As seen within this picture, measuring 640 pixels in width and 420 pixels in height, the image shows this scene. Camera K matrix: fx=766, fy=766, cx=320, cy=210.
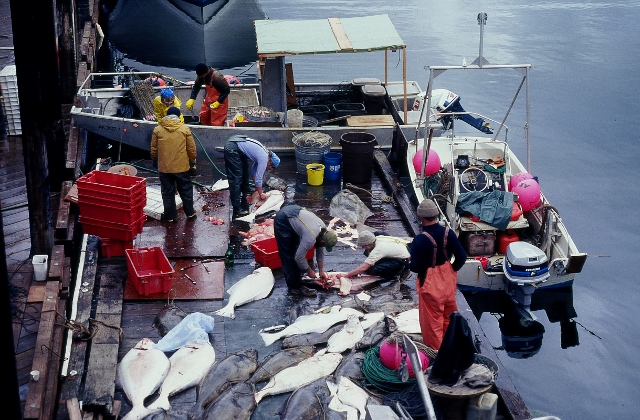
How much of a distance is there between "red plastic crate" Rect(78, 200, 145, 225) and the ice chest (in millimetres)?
5490

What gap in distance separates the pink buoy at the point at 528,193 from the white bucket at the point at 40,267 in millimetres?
7627

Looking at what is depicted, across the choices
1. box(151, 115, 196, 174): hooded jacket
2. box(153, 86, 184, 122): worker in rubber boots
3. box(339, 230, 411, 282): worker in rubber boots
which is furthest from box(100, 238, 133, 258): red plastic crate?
box(153, 86, 184, 122): worker in rubber boots

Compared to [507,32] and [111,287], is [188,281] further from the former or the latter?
[507,32]

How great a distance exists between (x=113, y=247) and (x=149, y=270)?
2.14ft

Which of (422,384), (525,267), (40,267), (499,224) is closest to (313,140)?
(499,224)

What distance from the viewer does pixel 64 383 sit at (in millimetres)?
7375

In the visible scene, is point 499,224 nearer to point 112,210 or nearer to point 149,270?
point 149,270

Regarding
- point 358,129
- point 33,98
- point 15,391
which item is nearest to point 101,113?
point 358,129

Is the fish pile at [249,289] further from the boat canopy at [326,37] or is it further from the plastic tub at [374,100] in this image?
the plastic tub at [374,100]

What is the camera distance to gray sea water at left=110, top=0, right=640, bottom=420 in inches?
490

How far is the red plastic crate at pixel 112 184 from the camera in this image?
9.20 metres

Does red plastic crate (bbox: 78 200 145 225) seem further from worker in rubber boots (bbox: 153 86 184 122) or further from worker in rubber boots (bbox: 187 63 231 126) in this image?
worker in rubber boots (bbox: 187 63 231 126)

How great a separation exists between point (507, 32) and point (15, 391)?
35.7 meters

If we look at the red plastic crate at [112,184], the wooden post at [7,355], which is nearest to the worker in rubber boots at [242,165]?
the red plastic crate at [112,184]
